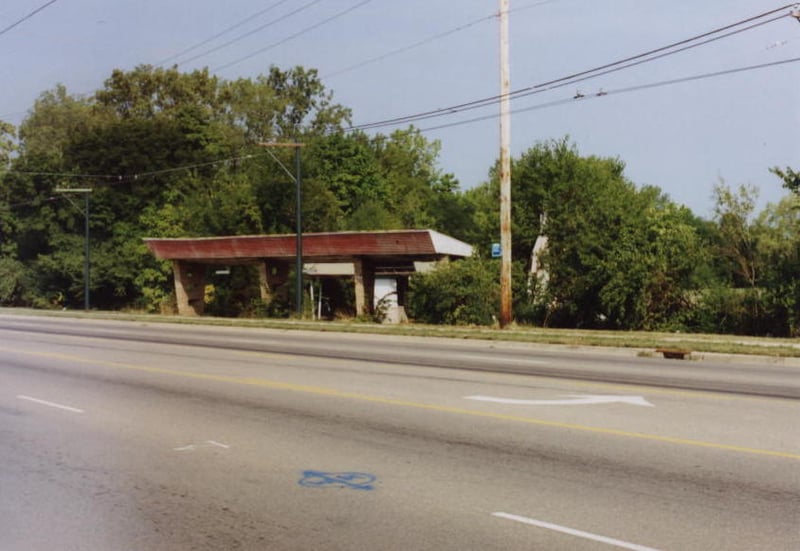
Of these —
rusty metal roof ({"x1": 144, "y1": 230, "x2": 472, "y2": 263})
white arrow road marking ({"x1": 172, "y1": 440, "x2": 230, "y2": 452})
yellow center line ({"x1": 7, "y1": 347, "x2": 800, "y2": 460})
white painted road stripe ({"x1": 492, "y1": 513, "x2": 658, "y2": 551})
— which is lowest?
white painted road stripe ({"x1": 492, "y1": 513, "x2": 658, "y2": 551})

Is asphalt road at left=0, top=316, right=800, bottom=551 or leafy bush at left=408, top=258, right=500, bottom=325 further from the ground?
leafy bush at left=408, top=258, right=500, bottom=325

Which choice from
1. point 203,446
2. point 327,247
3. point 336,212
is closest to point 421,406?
point 203,446

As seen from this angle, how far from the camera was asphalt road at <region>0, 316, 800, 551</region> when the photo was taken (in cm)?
638

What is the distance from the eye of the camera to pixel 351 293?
4841 cm

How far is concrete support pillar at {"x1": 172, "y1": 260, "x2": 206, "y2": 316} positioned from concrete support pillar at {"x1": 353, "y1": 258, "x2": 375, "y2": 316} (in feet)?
41.9

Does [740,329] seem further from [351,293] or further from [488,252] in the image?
[351,293]

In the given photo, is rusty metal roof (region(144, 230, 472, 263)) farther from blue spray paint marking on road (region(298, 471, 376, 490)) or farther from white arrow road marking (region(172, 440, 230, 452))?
blue spray paint marking on road (region(298, 471, 376, 490))

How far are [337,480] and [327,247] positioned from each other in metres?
31.9

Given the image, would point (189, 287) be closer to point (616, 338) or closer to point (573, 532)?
point (616, 338)

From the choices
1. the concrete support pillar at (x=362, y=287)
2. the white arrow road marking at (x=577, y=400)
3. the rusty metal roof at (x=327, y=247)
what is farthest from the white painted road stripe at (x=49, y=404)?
the concrete support pillar at (x=362, y=287)

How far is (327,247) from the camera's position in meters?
39.6

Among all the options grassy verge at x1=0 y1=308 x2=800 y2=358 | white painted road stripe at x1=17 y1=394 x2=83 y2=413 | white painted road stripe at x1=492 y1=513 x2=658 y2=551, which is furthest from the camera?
grassy verge at x1=0 y1=308 x2=800 y2=358

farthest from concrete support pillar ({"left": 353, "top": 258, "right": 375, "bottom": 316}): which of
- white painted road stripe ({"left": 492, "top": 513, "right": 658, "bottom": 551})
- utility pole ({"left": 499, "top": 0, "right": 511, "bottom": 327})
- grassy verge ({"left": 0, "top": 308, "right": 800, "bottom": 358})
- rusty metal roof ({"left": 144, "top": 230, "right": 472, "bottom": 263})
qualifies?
white painted road stripe ({"left": 492, "top": 513, "right": 658, "bottom": 551})

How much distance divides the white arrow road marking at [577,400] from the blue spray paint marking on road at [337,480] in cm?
478
